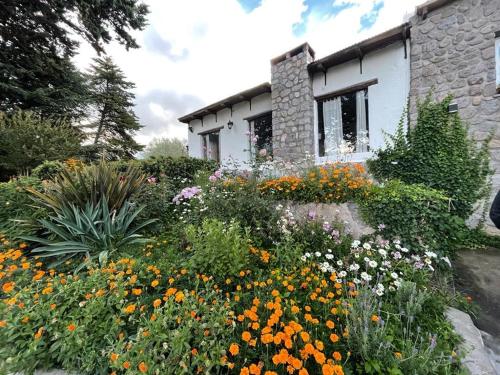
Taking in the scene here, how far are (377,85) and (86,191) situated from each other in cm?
657

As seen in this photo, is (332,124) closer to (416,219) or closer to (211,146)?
(416,219)

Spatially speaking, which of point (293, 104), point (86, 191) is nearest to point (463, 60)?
point (293, 104)

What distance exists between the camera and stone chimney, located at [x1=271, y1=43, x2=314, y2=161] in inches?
245

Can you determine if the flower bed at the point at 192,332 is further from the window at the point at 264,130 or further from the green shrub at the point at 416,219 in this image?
the window at the point at 264,130

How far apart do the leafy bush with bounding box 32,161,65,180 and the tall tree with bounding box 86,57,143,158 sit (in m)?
12.1

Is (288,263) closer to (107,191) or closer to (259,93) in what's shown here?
(107,191)

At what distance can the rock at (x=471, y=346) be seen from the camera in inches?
56.4

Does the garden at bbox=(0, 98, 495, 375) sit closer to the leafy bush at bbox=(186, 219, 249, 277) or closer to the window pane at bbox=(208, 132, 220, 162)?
the leafy bush at bbox=(186, 219, 249, 277)

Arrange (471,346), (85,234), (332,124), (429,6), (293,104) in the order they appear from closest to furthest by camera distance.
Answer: (471,346), (85,234), (429,6), (332,124), (293,104)

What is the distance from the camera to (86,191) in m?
2.93

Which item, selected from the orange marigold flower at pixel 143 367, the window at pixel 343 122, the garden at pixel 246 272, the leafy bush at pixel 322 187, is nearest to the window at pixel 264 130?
the window at pixel 343 122

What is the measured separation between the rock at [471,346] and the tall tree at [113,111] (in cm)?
1797

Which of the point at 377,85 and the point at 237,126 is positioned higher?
the point at 377,85

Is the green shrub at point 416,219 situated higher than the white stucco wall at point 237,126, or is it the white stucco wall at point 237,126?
the white stucco wall at point 237,126
